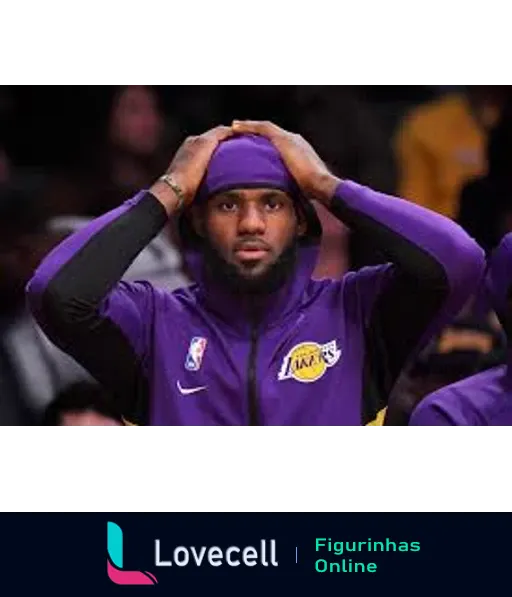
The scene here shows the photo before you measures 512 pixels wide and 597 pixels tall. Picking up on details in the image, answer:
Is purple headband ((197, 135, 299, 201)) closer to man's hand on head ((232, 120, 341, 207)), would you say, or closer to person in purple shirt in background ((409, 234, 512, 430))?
man's hand on head ((232, 120, 341, 207))

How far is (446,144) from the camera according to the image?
23.5ft

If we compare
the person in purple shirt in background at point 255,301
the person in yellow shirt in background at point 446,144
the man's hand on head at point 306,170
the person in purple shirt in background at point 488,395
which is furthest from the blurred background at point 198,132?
the man's hand on head at point 306,170

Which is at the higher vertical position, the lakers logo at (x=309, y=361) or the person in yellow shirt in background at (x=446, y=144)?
the person in yellow shirt in background at (x=446, y=144)

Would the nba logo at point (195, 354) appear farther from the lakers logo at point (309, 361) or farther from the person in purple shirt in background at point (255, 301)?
the lakers logo at point (309, 361)

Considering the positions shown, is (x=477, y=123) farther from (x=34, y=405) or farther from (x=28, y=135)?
(x=34, y=405)

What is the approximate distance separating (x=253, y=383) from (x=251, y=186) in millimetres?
440

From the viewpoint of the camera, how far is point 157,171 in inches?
268

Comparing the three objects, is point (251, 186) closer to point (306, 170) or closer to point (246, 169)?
point (246, 169)

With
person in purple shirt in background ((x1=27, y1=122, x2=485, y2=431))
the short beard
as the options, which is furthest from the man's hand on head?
the short beard

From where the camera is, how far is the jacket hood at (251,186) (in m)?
4.37
